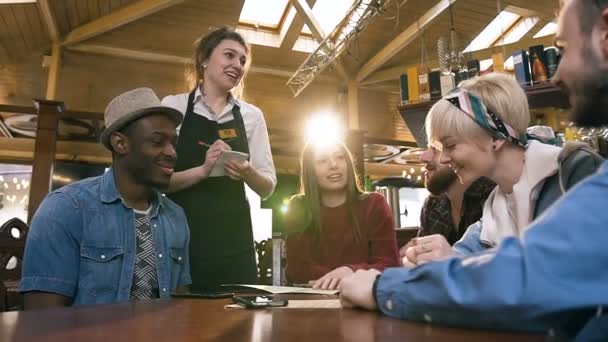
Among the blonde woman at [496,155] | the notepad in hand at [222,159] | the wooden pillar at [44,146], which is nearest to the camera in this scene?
the blonde woman at [496,155]

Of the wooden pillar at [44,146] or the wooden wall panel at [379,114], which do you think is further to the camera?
the wooden wall panel at [379,114]

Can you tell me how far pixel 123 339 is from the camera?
0.61 metres

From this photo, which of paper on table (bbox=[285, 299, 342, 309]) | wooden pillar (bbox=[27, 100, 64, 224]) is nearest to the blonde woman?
paper on table (bbox=[285, 299, 342, 309])

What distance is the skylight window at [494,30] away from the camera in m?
7.67

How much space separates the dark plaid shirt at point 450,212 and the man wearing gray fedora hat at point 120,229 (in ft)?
4.45

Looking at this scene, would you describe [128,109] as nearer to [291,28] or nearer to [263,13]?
[291,28]

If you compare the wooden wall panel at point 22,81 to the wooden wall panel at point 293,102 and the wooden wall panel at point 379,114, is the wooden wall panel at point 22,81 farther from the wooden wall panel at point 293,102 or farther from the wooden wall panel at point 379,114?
the wooden wall panel at point 379,114

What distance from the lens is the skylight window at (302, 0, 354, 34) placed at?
24.8 feet

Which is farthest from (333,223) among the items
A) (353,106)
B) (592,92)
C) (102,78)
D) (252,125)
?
(102,78)

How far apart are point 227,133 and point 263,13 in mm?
6275

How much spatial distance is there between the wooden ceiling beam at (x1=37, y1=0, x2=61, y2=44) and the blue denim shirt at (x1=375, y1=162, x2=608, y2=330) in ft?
21.4

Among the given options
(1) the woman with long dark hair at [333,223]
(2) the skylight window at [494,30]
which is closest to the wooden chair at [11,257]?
(1) the woman with long dark hair at [333,223]

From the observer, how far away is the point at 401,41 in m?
7.33

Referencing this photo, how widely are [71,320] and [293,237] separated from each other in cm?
147
